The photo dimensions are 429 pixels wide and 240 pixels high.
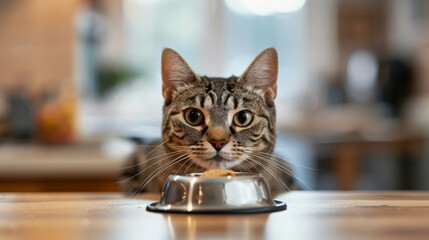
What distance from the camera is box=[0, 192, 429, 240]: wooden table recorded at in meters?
0.58

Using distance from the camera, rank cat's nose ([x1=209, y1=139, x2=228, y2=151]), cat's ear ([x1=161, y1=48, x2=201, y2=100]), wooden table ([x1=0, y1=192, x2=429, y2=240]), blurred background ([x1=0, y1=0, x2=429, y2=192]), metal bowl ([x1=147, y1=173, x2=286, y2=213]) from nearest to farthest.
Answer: wooden table ([x1=0, y1=192, x2=429, y2=240]) → metal bowl ([x1=147, y1=173, x2=286, y2=213]) → cat's nose ([x1=209, y1=139, x2=228, y2=151]) → cat's ear ([x1=161, y1=48, x2=201, y2=100]) → blurred background ([x1=0, y1=0, x2=429, y2=192])

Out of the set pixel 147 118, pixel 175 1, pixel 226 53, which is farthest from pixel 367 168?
pixel 175 1

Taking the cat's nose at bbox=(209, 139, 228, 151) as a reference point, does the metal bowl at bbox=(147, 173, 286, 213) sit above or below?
below

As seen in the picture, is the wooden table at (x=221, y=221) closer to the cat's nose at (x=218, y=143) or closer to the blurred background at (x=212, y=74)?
the cat's nose at (x=218, y=143)

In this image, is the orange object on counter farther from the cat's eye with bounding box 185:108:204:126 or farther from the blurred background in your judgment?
the cat's eye with bounding box 185:108:204:126

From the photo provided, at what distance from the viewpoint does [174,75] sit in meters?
1.04

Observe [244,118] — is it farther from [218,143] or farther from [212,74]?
[212,74]

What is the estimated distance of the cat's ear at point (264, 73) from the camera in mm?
993

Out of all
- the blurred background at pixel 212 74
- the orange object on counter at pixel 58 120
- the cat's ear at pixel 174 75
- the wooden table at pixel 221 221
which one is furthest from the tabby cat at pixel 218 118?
the orange object on counter at pixel 58 120

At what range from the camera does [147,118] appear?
491cm

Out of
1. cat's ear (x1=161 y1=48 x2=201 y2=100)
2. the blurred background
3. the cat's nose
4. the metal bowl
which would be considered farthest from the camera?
the blurred background

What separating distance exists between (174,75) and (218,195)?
14.6 inches

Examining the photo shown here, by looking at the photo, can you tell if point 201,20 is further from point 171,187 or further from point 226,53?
point 171,187

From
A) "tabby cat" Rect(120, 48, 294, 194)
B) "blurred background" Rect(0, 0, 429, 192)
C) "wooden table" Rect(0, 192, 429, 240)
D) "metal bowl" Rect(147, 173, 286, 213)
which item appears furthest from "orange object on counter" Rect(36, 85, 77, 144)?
"metal bowl" Rect(147, 173, 286, 213)
